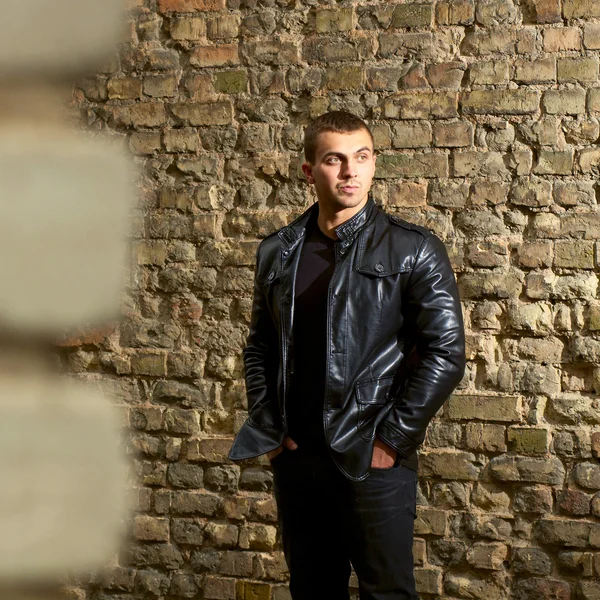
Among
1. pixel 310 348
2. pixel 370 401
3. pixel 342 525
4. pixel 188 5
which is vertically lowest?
pixel 342 525

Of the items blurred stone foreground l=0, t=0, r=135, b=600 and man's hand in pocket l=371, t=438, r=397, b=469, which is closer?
man's hand in pocket l=371, t=438, r=397, b=469

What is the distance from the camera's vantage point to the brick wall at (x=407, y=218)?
2855 mm

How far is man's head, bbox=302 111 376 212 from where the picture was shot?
2.05 m

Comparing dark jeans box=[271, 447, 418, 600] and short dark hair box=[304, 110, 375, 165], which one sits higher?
short dark hair box=[304, 110, 375, 165]

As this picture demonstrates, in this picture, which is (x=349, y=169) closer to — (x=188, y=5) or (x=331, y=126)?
(x=331, y=126)

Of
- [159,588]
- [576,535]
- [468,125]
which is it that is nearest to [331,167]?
[468,125]

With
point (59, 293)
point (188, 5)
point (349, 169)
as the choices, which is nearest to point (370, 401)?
point (349, 169)

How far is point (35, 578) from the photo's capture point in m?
3.29

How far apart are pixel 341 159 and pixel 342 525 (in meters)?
0.95

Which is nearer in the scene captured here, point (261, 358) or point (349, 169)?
point (349, 169)

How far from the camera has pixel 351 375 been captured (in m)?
2.01

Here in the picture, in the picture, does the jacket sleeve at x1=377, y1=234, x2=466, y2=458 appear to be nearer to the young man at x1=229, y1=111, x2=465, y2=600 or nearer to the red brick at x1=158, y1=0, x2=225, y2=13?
the young man at x1=229, y1=111, x2=465, y2=600

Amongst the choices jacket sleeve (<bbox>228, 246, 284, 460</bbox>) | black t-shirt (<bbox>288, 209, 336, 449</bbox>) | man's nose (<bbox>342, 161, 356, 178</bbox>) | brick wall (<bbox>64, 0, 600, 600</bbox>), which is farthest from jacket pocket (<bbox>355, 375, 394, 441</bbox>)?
brick wall (<bbox>64, 0, 600, 600</bbox>)

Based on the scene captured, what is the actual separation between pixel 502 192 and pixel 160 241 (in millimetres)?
1370
